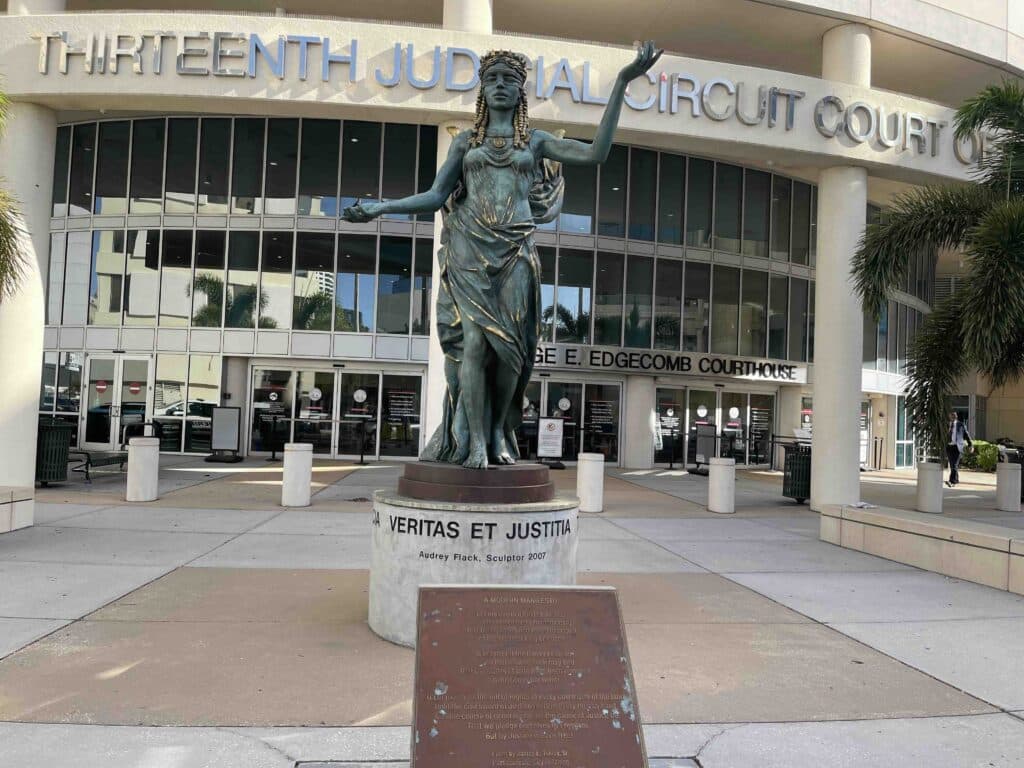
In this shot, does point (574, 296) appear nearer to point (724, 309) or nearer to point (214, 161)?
point (724, 309)

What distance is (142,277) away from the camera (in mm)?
21266

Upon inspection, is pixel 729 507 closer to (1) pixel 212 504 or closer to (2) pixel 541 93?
(2) pixel 541 93

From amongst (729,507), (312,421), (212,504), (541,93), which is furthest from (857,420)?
(312,421)

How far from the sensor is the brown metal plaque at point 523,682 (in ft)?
8.23

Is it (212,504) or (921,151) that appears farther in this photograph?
(921,151)

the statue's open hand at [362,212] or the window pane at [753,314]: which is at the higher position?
the window pane at [753,314]

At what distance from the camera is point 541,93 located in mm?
12195

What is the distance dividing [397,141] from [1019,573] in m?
18.2

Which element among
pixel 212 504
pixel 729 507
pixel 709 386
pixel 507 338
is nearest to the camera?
pixel 507 338

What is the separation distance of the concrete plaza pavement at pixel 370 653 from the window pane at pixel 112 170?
14512 millimetres

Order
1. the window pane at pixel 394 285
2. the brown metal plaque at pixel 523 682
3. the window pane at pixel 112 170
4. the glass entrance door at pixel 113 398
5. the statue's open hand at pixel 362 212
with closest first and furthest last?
1. the brown metal plaque at pixel 523 682
2. the statue's open hand at pixel 362 212
3. the glass entrance door at pixel 113 398
4. the window pane at pixel 394 285
5. the window pane at pixel 112 170

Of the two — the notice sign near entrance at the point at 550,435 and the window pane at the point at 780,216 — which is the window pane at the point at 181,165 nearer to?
the notice sign near entrance at the point at 550,435

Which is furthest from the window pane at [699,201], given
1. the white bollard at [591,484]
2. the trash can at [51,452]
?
the trash can at [51,452]

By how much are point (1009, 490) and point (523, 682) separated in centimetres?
1538
